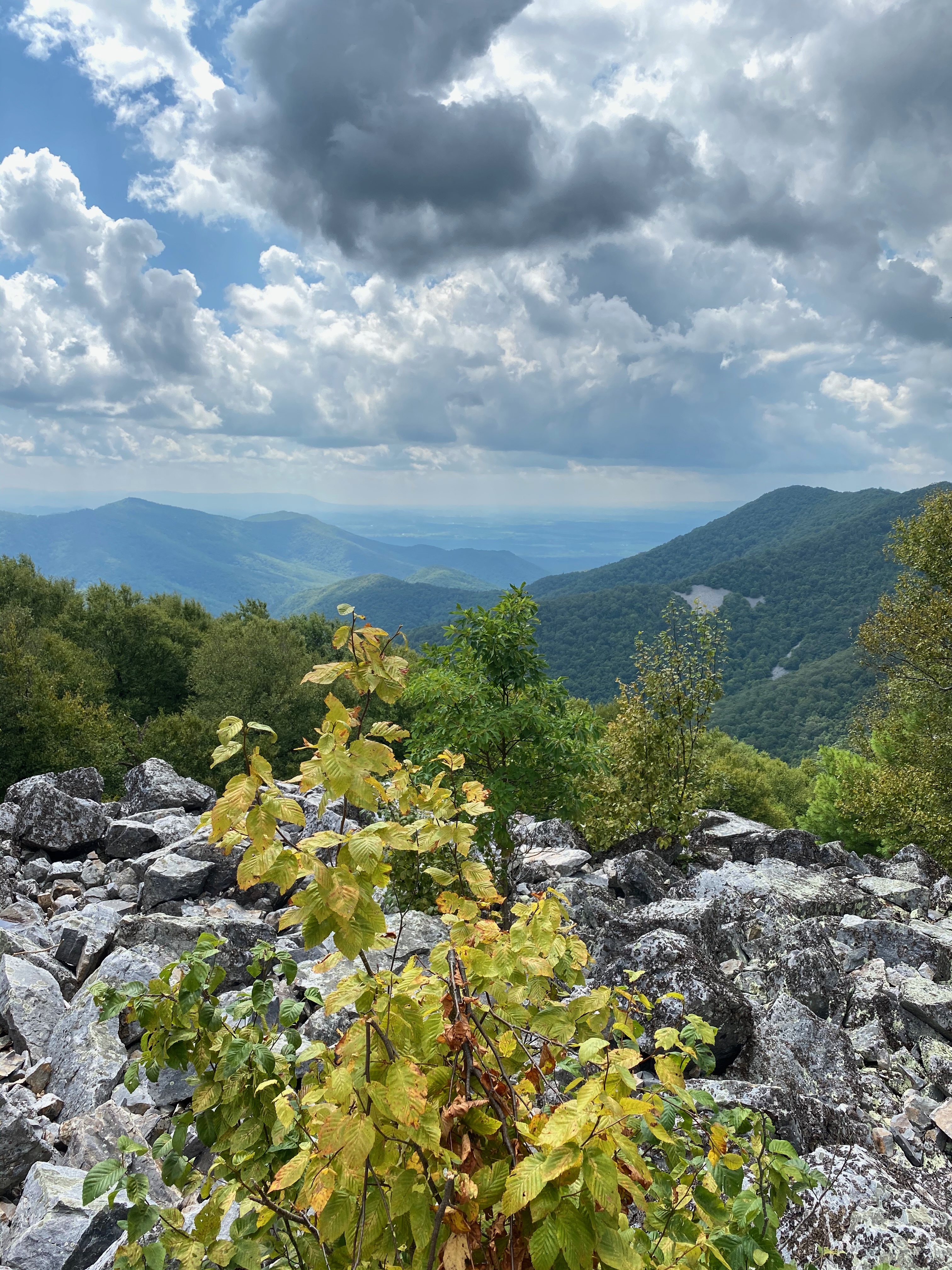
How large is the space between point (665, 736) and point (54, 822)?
13522mm

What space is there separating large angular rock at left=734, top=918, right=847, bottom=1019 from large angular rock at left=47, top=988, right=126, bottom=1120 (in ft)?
24.2

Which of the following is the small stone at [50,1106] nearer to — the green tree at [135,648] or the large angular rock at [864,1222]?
the large angular rock at [864,1222]

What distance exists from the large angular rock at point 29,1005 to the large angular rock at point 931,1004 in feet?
32.4

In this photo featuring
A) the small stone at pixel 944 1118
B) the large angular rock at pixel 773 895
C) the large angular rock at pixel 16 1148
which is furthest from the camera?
the large angular rock at pixel 773 895

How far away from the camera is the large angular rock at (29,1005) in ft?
25.4

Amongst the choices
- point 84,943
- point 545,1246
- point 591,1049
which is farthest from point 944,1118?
point 84,943

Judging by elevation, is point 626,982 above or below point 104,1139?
above

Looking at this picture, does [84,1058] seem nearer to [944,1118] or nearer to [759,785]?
[944,1118]

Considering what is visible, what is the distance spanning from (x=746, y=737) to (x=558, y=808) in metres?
142

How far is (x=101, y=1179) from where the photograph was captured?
252 centimetres

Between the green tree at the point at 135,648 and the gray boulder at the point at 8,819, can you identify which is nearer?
the gray boulder at the point at 8,819

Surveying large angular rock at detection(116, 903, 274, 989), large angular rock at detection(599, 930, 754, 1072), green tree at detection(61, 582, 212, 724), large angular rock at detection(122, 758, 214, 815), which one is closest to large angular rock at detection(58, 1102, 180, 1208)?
large angular rock at detection(116, 903, 274, 989)

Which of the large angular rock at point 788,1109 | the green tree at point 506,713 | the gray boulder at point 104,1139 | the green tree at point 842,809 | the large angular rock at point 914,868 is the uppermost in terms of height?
the green tree at point 506,713

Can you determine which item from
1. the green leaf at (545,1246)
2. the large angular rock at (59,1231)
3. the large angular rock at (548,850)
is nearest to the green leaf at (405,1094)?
the green leaf at (545,1246)
